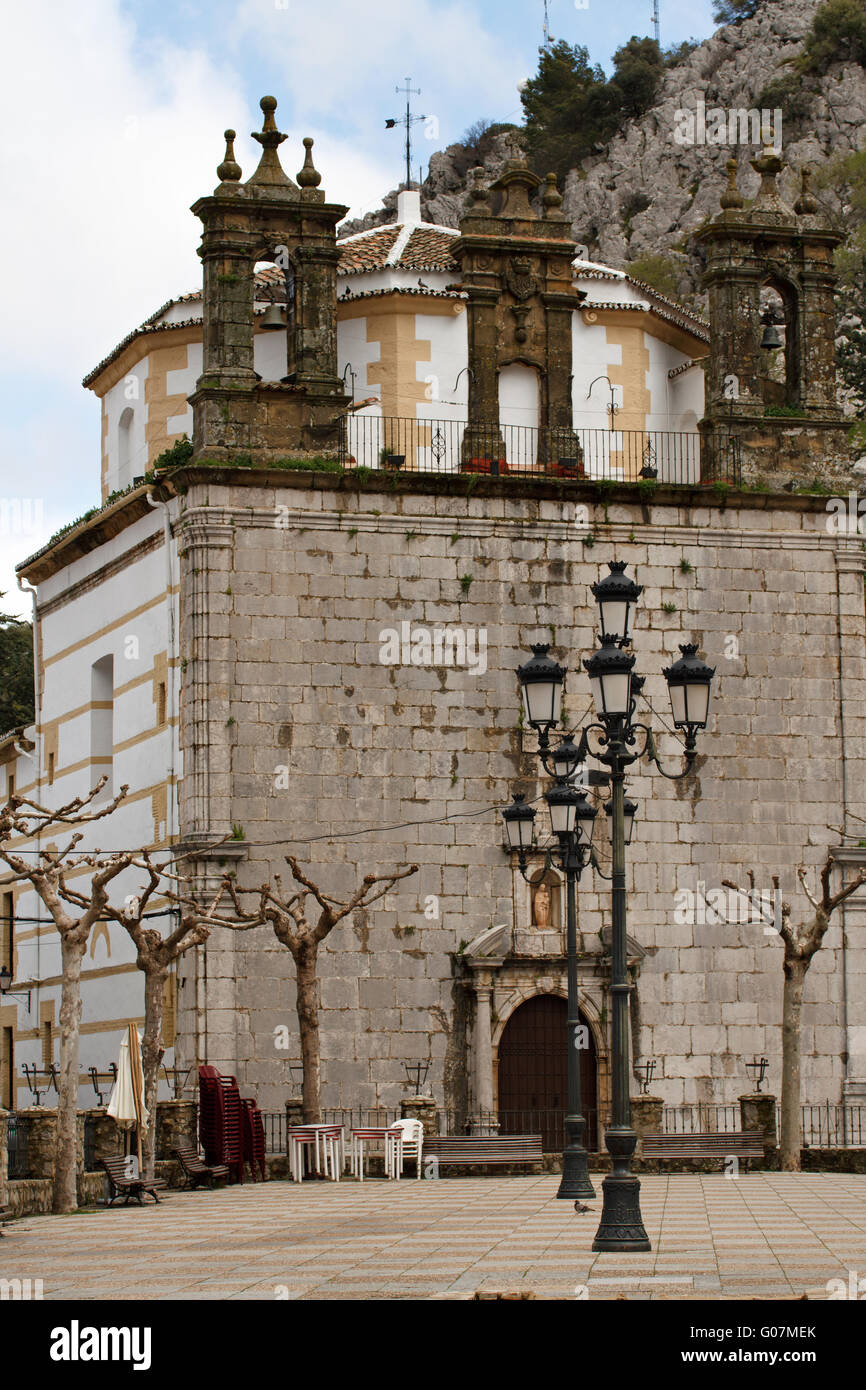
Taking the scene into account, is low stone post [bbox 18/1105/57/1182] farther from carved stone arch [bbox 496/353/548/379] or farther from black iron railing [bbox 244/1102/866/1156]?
carved stone arch [bbox 496/353/548/379]

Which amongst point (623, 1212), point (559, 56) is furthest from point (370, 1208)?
point (559, 56)

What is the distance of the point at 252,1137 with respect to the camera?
2612 cm

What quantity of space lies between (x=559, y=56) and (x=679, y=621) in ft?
197

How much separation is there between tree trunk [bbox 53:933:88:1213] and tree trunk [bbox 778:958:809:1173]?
9.87 m

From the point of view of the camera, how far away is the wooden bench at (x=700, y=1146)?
88.8ft

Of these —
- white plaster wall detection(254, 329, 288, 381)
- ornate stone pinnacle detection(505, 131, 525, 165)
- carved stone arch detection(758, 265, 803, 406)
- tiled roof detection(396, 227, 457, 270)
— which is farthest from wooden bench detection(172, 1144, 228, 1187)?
ornate stone pinnacle detection(505, 131, 525, 165)

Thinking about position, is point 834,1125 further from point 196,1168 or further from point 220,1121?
point 196,1168

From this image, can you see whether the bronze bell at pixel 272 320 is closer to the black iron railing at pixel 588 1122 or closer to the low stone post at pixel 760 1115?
the black iron railing at pixel 588 1122

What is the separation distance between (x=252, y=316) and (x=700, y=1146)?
43.6 feet

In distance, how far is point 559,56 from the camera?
8588 centimetres

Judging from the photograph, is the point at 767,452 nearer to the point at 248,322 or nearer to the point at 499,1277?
the point at 248,322

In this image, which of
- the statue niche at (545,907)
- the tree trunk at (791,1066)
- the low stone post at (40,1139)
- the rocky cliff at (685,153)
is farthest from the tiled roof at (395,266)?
the rocky cliff at (685,153)

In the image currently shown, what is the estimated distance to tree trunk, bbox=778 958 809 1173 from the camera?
90.2 ft
